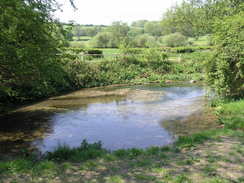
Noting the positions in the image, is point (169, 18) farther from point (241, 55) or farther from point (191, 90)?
point (241, 55)

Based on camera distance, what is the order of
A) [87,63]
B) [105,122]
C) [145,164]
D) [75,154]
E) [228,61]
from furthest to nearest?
[87,63], [228,61], [105,122], [75,154], [145,164]

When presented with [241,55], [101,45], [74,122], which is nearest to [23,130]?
[74,122]

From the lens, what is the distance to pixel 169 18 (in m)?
36.4

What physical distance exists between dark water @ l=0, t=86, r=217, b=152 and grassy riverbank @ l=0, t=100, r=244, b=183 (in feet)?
5.66

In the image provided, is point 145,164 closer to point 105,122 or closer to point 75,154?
point 75,154

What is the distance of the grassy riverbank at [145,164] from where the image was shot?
5.71 m

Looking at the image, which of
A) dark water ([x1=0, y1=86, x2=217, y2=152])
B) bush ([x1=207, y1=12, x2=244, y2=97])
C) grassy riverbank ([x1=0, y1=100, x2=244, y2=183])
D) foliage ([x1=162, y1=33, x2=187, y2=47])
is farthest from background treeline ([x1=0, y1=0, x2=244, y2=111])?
foliage ([x1=162, y1=33, x2=187, y2=47])

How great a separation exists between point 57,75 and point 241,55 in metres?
9.99

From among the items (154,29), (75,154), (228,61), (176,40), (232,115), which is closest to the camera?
(75,154)

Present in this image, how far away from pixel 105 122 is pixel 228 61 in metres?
7.77

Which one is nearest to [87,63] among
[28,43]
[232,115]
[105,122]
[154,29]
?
[105,122]

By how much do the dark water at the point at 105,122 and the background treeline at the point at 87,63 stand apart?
1.59m

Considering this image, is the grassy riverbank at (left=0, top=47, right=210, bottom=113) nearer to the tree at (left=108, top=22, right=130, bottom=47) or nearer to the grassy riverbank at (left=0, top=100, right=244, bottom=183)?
the grassy riverbank at (left=0, top=100, right=244, bottom=183)

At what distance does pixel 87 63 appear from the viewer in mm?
27500
